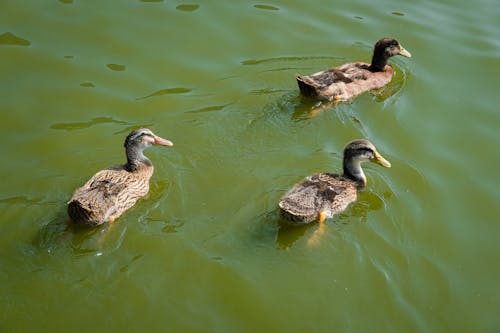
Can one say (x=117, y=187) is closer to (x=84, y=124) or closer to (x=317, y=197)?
(x=84, y=124)

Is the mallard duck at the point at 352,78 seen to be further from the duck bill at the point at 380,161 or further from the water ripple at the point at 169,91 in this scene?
the water ripple at the point at 169,91

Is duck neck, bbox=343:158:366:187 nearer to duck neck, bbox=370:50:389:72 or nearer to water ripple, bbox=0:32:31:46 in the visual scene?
duck neck, bbox=370:50:389:72

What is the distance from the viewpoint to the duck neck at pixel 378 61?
948 centimetres

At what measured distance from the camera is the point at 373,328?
573cm

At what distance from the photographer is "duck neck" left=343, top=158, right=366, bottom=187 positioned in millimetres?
7297

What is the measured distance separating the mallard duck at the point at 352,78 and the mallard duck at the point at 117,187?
2.38 m

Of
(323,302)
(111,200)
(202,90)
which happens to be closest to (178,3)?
(202,90)

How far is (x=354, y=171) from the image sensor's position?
24.0 ft

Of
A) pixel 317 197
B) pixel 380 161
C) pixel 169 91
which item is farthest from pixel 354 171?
pixel 169 91

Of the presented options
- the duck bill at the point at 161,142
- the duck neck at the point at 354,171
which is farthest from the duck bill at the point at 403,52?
the duck bill at the point at 161,142

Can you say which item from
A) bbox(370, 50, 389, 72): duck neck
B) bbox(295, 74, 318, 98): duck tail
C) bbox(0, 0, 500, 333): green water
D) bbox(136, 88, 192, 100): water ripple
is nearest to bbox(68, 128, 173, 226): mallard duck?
bbox(0, 0, 500, 333): green water

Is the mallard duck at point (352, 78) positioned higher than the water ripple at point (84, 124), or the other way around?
the mallard duck at point (352, 78)

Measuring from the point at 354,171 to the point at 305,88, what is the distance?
5.92ft

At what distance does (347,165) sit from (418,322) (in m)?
2.21
